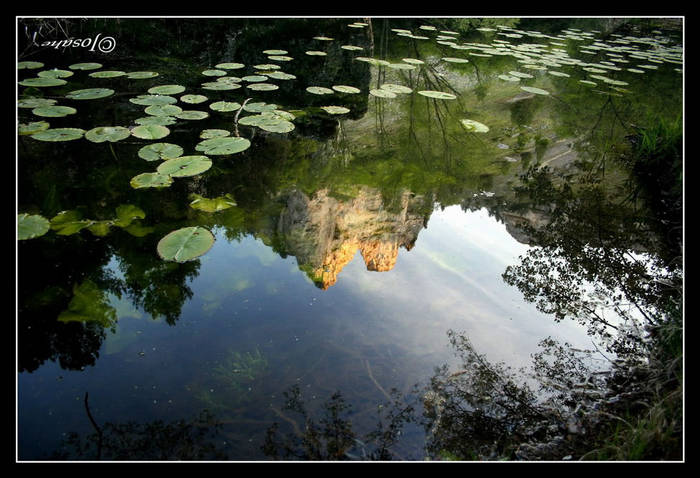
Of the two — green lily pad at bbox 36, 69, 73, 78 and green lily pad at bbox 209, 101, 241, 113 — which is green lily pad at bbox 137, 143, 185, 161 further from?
green lily pad at bbox 36, 69, 73, 78

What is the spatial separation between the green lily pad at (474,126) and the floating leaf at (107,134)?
2.90 metres

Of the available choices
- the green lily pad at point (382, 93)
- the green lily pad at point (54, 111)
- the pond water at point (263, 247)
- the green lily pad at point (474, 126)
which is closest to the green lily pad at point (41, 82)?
the pond water at point (263, 247)

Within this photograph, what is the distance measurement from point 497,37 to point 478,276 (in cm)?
731

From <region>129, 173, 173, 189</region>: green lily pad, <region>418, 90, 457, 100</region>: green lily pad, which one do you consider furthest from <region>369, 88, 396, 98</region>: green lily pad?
<region>129, 173, 173, 189</region>: green lily pad

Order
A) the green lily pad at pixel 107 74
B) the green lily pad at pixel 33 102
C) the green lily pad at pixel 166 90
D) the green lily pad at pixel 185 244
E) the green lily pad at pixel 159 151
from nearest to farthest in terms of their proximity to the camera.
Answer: the green lily pad at pixel 185 244
the green lily pad at pixel 159 151
the green lily pad at pixel 33 102
the green lily pad at pixel 166 90
the green lily pad at pixel 107 74

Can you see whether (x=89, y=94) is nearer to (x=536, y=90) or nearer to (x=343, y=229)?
(x=343, y=229)

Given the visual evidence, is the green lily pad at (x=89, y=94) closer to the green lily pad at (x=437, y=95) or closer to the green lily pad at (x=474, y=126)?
the green lily pad at (x=437, y=95)

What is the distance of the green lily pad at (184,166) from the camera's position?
2.42 meters

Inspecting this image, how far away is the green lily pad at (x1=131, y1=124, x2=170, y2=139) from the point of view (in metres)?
2.79

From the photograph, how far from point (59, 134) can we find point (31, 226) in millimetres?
1087

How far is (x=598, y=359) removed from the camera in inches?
65.4

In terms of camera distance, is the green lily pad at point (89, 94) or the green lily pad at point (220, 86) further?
the green lily pad at point (220, 86)

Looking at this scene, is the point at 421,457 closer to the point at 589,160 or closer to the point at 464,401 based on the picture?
the point at 464,401
